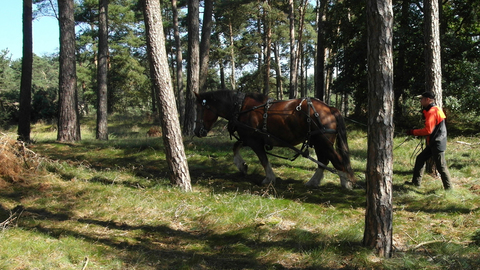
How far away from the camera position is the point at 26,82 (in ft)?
42.6

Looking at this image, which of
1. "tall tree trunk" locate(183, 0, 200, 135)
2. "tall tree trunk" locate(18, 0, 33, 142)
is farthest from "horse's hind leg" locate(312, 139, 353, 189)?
"tall tree trunk" locate(18, 0, 33, 142)

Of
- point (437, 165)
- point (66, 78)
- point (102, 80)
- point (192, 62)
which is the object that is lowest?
point (437, 165)

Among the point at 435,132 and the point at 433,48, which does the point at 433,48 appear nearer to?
the point at 433,48

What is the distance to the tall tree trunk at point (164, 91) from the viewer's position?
691cm

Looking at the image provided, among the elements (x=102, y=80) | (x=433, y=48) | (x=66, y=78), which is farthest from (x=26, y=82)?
(x=433, y=48)

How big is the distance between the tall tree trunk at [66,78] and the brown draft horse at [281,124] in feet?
21.7

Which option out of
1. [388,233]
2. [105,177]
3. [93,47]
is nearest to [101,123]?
[105,177]

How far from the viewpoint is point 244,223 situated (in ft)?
18.7

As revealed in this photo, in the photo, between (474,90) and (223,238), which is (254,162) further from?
(474,90)

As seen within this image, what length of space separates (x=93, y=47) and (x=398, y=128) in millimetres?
30609

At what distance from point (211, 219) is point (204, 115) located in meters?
3.32

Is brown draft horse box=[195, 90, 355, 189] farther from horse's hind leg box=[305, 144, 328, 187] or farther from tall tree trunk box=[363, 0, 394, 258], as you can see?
tall tree trunk box=[363, 0, 394, 258]

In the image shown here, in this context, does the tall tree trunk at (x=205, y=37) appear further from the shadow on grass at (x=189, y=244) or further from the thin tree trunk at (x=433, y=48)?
the shadow on grass at (x=189, y=244)

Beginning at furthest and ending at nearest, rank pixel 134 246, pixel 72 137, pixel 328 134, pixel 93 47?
pixel 93 47 → pixel 72 137 → pixel 328 134 → pixel 134 246
